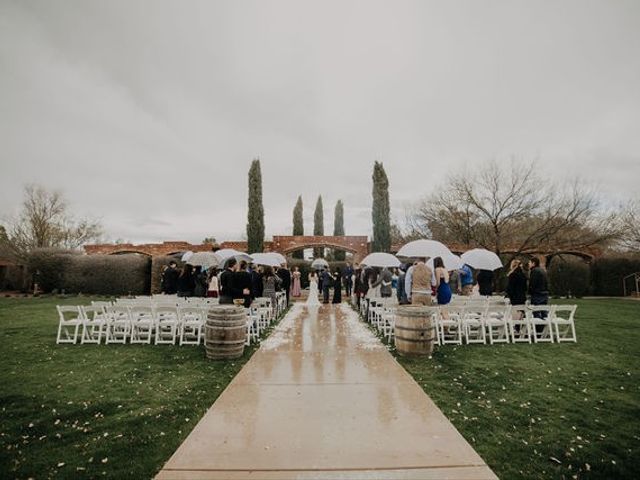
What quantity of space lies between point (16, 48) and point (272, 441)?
11.4m

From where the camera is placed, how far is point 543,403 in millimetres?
4430

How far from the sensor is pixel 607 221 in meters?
19.9

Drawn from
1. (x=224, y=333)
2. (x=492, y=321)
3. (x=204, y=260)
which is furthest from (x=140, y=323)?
(x=492, y=321)

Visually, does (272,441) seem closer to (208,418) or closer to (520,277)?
(208,418)

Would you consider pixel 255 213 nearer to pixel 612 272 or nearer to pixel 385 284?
pixel 385 284

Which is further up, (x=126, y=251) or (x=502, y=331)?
(x=126, y=251)

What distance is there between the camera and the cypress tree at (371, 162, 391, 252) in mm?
24594

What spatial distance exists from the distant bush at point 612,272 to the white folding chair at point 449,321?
1901 centimetres

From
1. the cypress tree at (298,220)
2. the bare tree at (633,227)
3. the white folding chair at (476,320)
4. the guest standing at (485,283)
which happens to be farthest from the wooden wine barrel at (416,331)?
the cypress tree at (298,220)

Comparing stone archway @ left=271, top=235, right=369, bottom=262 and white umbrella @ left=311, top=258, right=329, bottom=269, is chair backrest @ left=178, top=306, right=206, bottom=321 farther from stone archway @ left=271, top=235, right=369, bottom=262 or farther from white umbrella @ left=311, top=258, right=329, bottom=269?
stone archway @ left=271, top=235, right=369, bottom=262

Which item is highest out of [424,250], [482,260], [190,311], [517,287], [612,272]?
[424,250]

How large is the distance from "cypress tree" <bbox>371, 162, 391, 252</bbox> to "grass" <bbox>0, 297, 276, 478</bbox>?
1853cm

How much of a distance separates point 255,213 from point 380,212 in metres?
9.24

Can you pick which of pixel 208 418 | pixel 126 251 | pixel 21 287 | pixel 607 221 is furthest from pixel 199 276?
pixel 607 221
